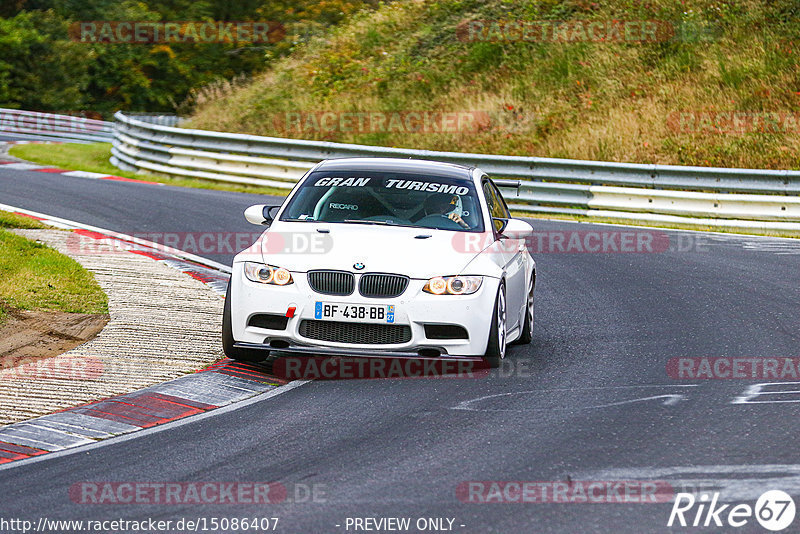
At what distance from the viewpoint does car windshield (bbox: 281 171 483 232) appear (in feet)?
31.7

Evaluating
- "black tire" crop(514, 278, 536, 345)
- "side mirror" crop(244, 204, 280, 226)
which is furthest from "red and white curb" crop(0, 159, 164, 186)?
"black tire" crop(514, 278, 536, 345)

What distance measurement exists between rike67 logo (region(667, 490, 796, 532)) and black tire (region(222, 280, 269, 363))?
4.11 m

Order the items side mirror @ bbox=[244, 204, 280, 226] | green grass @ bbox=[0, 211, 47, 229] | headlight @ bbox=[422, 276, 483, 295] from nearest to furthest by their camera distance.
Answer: headlight @ bbox=[422, 276, 483, 295]
side mirror @ bbox=[244, 204, 280, 226]
green grass @ bbox=[0, 211, 47, 229]

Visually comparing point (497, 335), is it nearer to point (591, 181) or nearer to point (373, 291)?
point (373, 291)

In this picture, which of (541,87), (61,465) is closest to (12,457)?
(61,465)

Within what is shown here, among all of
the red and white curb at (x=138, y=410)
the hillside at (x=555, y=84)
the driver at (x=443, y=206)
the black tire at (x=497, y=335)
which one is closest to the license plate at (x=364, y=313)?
Answer: the red and white curb at (x=138, y=410)

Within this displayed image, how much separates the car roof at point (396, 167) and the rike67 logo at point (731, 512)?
5016 mm

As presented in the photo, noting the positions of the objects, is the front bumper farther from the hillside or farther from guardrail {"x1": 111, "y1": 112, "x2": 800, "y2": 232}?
the hillside

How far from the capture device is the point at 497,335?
8.88 m

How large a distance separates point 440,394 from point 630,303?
4.64m

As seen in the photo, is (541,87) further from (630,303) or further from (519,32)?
(630,303)

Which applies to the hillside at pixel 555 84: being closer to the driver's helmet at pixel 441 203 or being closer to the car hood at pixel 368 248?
the driver's helmet at pixel 441 203

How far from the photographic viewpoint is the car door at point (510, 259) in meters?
9.43

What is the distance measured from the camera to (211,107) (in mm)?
33094
